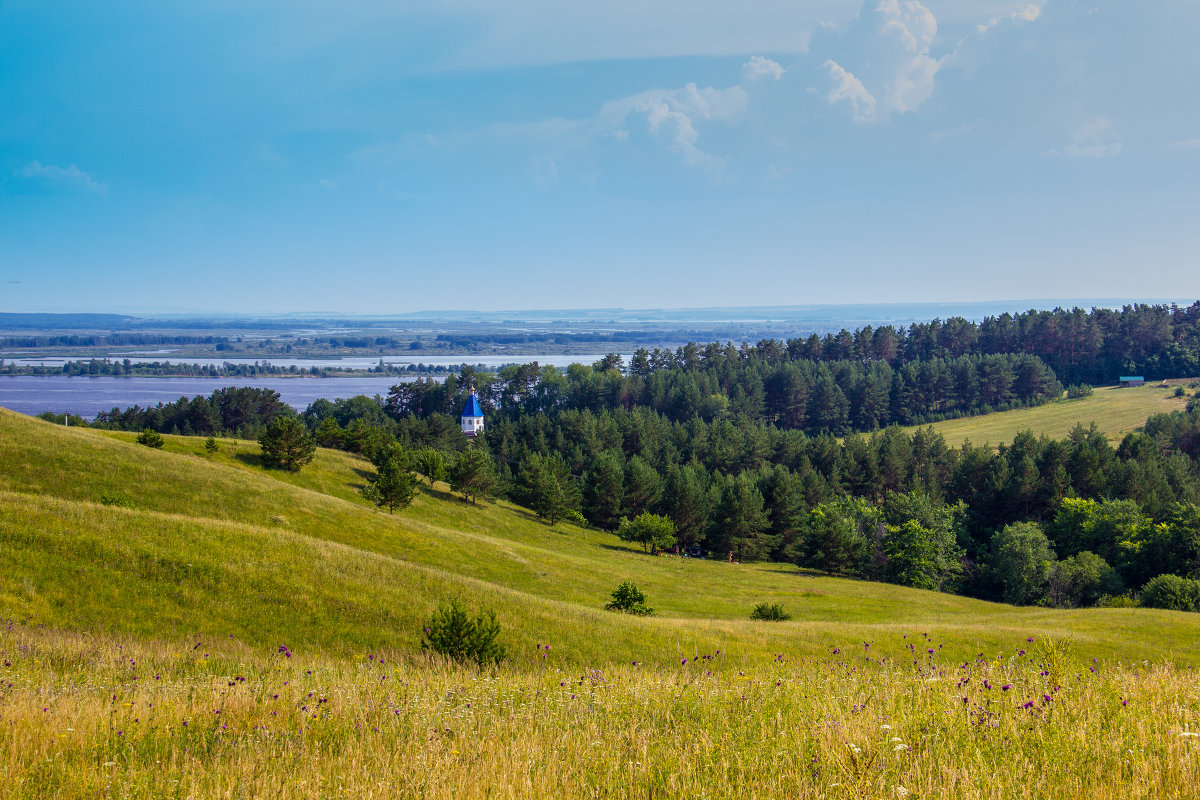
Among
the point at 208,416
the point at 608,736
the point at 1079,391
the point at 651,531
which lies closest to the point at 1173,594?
the point at 651,531

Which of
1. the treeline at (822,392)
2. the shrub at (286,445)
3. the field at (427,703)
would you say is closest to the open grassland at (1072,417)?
the treeline at (822,392)

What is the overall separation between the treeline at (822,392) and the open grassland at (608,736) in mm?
128444

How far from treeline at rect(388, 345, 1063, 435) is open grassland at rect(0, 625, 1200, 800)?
128444 mm

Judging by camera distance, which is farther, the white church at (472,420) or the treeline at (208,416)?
the white church at (472,420)

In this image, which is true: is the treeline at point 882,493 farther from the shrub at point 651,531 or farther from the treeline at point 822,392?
the treeline at point 822,392

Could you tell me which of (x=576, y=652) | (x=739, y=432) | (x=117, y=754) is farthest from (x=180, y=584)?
(x=739, y=432)

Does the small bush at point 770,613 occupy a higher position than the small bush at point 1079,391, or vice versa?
the small bush at point 1079,391

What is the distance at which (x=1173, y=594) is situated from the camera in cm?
4800

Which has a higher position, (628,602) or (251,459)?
(251,459)

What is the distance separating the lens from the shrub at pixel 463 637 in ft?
47.6

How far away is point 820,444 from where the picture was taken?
99.1 meters

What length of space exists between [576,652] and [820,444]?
281ft

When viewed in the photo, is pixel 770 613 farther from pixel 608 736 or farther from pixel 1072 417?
pixel 1072 417

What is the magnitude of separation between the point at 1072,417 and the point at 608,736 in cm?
15209
